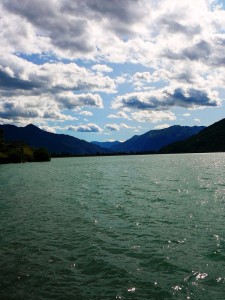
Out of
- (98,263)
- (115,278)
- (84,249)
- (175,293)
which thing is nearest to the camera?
(175,293)

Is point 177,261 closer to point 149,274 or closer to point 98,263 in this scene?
point 149,274

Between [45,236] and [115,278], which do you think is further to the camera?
[45,236]

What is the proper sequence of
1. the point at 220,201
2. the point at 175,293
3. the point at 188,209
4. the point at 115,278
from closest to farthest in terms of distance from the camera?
the point at 175,293 < the point at 115,278 < the point at 188,209 < the point at 220,201

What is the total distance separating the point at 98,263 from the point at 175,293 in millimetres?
6626

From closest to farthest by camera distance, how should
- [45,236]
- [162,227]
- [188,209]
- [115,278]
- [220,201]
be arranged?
1. [115,278]
2. [45,236]
3. [162,227]
4. [188,209]
5. [220,201]

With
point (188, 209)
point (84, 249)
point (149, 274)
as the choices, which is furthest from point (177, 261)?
point (188, 209)

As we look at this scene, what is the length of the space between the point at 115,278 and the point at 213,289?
5684mm

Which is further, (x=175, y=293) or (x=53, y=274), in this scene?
(x=53, y=274)

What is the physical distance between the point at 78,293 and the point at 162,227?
1658 centimetres

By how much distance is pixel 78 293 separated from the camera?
17.6 meters

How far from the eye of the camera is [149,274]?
20375mm

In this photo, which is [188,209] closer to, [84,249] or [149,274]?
[84,249]

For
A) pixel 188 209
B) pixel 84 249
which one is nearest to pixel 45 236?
pixel 84 249

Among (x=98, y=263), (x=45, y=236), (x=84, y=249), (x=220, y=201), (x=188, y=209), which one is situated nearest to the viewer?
(x=98, y=263)
